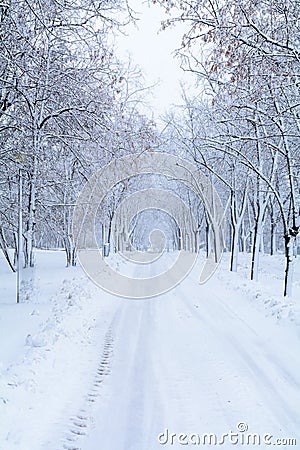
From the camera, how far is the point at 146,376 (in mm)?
6258

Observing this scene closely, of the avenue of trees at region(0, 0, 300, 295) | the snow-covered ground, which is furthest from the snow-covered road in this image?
the avenue of trees at region(0, 0, 300, 295)

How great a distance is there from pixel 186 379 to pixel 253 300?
23.4 feet

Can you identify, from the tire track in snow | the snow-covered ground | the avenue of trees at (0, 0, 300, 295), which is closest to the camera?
the tire track in snow

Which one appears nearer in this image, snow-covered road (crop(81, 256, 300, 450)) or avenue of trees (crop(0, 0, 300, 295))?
snow-covered road (crop(81, 256, 300, 450))

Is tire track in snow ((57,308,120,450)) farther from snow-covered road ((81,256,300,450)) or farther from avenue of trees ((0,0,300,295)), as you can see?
avenue of trees ((0,0,300,295))

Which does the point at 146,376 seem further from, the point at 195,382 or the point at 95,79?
the point at 95,79

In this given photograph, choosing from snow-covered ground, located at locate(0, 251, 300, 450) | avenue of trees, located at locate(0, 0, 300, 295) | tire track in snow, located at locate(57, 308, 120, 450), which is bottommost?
tire track in snow, located at locate(57, 308, 120, 450)

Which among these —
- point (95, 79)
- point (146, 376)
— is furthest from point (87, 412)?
point (95, 79)

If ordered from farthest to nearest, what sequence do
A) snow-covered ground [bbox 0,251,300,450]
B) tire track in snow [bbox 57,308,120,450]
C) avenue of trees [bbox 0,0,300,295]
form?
avenue of trees [bbox 0,0,300,295]
snow-covered ground [bbox 0,251,300,450]
tire track in snow [bbox 57,308,120,450]

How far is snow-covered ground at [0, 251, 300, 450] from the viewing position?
14.6 feet

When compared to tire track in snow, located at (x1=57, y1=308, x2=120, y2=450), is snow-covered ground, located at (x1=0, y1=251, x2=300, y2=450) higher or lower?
higher

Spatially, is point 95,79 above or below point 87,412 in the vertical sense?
above

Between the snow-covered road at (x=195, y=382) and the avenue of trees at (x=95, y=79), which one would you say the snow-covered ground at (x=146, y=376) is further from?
the avenue of trees at (x=95, y=79)

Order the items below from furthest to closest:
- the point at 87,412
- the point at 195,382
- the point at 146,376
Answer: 1. the point at 146,376
2. the point at 195,382
3. the point at 87,412
